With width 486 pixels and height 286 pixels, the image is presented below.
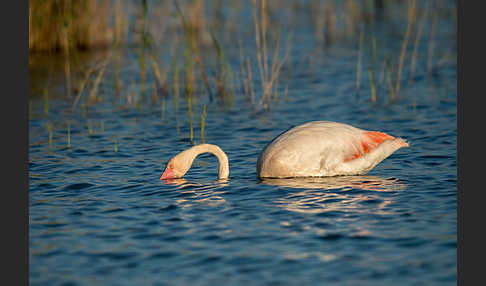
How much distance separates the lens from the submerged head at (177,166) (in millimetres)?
8188

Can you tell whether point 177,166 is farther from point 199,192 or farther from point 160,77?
point 160,77

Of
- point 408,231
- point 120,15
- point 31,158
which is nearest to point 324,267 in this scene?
point 408,231

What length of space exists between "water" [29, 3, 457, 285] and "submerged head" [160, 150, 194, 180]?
0.12 meters

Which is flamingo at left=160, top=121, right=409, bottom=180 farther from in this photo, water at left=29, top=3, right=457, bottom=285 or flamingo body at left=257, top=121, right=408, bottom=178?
water at left=29, top=3, right=457, bottom=285

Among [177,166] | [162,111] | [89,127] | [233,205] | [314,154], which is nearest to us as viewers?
[233,205]

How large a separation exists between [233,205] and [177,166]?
3.85ft

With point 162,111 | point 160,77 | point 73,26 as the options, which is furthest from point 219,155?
point 73,26

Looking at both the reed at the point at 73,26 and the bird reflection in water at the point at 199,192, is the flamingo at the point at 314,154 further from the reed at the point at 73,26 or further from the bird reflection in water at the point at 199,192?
the reed at the point at 73,26

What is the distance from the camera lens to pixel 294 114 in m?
11.6

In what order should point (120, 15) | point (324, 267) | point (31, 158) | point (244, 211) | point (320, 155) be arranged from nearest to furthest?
point (324, 267), point (244, 211), point (320, 155), point (31, 158), point (120, 15)

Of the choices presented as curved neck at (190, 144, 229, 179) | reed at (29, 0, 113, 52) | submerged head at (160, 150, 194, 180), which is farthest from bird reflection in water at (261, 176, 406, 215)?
reed at (29, 0, 113, 52)

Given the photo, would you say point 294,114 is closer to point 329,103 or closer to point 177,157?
point 329,103

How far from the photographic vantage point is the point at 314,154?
7.99 metres

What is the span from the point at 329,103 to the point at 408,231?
6149 mm
